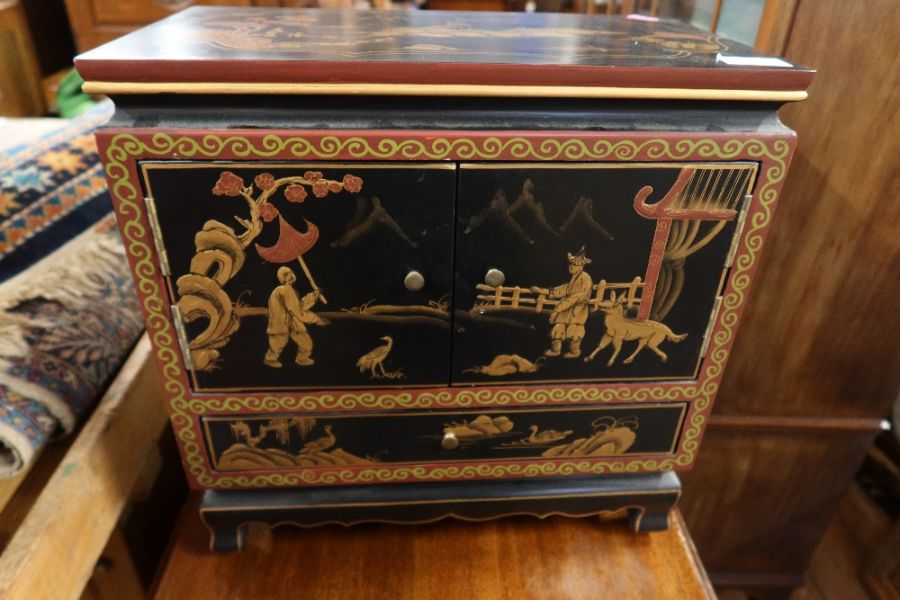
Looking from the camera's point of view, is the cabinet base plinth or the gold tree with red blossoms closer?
the gold tree with red blossoms

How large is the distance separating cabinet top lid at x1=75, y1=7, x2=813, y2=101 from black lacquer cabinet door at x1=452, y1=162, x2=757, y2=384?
0.26 ft

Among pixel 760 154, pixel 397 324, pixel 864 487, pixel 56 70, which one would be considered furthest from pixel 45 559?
pixel 56 70

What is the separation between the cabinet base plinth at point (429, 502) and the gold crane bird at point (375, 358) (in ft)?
0.66

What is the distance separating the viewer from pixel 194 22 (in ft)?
2.62

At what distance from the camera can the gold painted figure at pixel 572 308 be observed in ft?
2.31

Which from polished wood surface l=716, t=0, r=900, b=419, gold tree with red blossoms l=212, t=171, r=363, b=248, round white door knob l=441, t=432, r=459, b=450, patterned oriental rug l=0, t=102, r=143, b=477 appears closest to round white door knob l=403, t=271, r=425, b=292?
gold tree with red blossoms l=212, t=171, r=363, b=248

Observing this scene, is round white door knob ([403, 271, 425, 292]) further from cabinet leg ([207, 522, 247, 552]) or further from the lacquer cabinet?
cabinet leg ([207, 522, 247, 552])

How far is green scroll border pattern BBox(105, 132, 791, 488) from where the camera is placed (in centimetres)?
61

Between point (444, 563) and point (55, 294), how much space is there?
65 cm

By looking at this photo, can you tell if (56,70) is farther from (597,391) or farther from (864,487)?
(864,487)

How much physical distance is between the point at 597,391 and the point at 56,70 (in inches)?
87.7

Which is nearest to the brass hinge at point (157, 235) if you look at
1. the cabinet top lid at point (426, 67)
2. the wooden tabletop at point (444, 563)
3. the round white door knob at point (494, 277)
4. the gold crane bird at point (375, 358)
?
the cabinet top lid at point (426, 67)

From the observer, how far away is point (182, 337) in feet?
2.31

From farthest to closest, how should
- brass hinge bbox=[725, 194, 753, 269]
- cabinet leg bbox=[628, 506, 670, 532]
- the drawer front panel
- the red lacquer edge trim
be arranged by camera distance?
cabinet leg bbox=[628, 506, 670, 532]
the drawer front panel
brass hinge bbox=[725, 194, 753, 269]
the red lacquer edge trim
